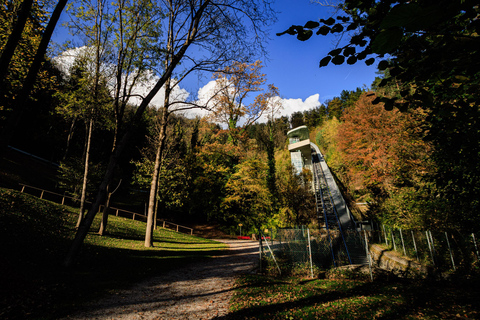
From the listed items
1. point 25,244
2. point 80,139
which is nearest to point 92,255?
point 25,244

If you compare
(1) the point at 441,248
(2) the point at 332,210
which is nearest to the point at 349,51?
(1) the point at 441,248

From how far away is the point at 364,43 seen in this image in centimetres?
199

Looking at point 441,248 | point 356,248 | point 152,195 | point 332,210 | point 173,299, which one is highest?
point 152,195

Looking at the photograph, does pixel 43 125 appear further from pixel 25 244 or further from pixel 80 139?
pixel 25 244

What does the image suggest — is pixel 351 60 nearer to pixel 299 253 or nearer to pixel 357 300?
pixel 357 300

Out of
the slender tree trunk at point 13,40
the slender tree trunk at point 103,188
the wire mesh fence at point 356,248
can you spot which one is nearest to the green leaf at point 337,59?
the slender tree trunk at point 13,40

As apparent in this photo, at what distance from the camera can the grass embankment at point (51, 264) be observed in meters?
4.87

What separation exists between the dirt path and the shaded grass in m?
0.62

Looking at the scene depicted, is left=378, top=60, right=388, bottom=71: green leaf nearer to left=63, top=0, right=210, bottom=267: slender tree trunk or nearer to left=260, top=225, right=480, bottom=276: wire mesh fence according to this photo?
left=63, top=0, right=210, bottom=267: slender tree trunk

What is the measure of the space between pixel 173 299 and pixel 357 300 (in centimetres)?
518

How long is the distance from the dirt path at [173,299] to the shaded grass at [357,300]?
2.05ft

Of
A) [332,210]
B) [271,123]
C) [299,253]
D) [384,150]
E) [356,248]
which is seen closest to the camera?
[299,253]

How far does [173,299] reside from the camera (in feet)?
20.1

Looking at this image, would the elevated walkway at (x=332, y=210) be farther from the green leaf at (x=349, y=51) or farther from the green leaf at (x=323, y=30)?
the green leaf at (x=323, y=30)
